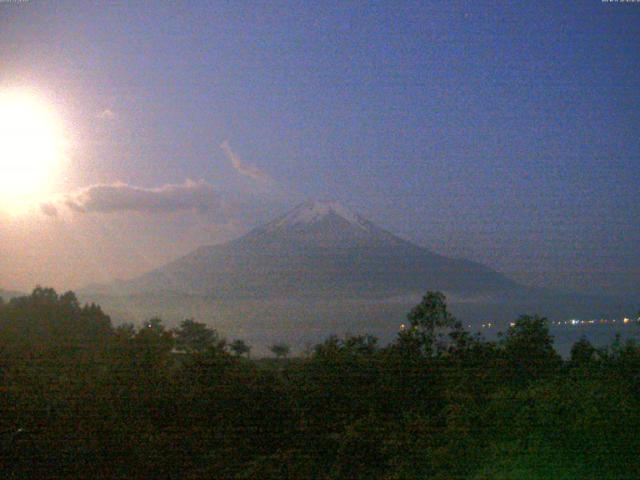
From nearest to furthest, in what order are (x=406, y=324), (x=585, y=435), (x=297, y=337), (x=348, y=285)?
(x=585, y=435)
(x=406, y=324)
(x=297, y=337)
(x=348, y=285)

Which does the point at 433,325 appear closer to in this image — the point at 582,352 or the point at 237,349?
the point at 582,352

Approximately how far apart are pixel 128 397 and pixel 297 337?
9.95ft

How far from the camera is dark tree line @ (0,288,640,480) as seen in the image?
149 inches

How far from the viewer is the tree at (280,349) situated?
672cm

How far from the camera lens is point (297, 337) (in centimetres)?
786

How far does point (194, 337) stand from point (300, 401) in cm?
189

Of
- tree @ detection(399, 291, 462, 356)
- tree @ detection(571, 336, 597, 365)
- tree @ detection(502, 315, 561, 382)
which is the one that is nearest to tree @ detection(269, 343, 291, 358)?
tree @ detection(399, 291, 462, 356)

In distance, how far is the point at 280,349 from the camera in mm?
6977

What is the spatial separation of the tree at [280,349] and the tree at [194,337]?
748mm

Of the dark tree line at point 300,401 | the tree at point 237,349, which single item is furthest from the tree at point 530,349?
the tree at point 237,349

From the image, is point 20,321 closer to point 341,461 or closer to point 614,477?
point 341,461

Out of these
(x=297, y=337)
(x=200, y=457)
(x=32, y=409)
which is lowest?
(x=200, y=457)

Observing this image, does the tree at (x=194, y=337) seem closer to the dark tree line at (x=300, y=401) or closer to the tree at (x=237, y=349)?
the dark tree line at (x=300, y=401)

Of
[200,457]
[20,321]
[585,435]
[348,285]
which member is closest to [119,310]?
[20,321]
